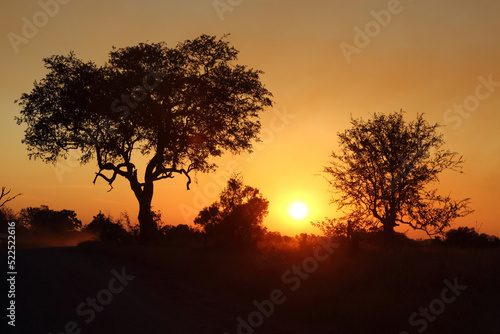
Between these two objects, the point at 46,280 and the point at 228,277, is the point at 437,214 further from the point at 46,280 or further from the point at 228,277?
the point at 46,280

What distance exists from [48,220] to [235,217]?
156 feet

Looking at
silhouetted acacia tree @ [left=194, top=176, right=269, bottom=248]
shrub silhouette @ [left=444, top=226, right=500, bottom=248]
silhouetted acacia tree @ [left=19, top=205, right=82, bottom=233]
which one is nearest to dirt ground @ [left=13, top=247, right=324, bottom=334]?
silhouetted acacia tree @ [left=194, top=176, right=269, bottom=248]

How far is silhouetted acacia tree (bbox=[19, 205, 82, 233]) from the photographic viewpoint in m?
62.8

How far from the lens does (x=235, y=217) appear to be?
2798 cm

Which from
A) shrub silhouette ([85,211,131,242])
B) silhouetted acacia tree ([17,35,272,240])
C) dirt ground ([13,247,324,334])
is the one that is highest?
silhouetted acacia tree ([17,35,272,240])

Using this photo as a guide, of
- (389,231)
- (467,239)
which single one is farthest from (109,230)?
(467,239)

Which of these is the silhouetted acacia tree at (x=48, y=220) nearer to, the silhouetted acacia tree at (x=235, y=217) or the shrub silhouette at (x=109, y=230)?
the shrub silhouette at (x=109, y=230)

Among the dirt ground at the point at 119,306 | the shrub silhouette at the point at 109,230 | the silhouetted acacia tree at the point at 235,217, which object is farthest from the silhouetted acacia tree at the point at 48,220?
the dirt ground at the point at 119,306

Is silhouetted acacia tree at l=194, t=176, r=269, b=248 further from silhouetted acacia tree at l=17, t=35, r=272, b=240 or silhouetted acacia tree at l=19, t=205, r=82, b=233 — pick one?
silhouetted acacia tree at l=19, t=205, r=82, b=233

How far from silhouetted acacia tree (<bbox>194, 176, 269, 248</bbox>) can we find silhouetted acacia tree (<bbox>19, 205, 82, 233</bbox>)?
1673 inches

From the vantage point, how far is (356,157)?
79.7 feet

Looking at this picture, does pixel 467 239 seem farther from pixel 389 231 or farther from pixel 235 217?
pixel 235 217

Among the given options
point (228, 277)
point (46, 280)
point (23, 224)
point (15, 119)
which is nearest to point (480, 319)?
point (228, 277)

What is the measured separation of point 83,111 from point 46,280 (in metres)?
17.7
